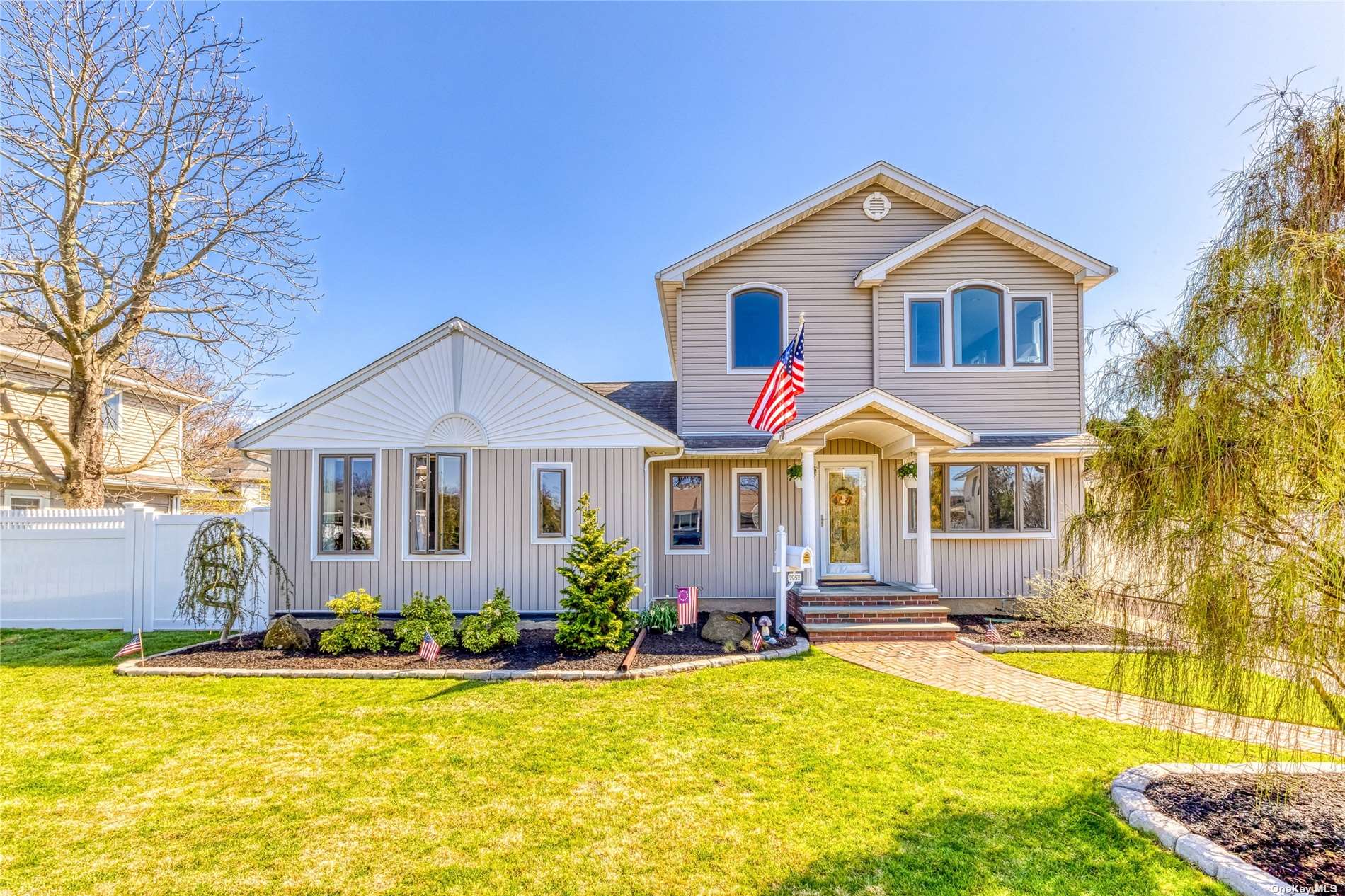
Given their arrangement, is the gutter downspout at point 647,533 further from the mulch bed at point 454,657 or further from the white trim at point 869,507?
the white trim at point 869,507

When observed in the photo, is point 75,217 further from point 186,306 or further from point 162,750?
point 162,750

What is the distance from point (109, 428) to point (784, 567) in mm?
20021

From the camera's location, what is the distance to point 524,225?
59.6 feet

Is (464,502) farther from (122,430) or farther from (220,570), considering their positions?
(122,430)

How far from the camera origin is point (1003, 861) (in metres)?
3.40

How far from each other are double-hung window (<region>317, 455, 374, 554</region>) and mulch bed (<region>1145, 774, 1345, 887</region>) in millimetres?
10214

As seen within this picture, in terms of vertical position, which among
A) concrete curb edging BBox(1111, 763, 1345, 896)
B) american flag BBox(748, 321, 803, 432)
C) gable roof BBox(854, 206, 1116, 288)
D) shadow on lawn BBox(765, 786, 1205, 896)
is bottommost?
shadow on lawn BBox(765, 786, 1205, 896)

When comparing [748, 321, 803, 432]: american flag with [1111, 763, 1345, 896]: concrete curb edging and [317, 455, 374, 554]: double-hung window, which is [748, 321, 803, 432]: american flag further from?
[317, 455, 374, 554]: double-hung window

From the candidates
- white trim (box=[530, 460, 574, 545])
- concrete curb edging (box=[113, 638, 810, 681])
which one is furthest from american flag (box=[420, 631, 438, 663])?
white trim (box=[530, 460, 574, 545])

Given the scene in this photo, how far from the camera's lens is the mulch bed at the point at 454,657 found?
24.9 ft

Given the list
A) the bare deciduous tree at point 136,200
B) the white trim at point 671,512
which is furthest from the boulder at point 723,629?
the bare deciduous tree at point 136,200

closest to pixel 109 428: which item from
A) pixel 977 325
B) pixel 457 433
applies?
pixel 457 433

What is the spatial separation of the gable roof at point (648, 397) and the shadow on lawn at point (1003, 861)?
29.1 feet

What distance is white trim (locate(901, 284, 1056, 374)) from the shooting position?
38.0ft
